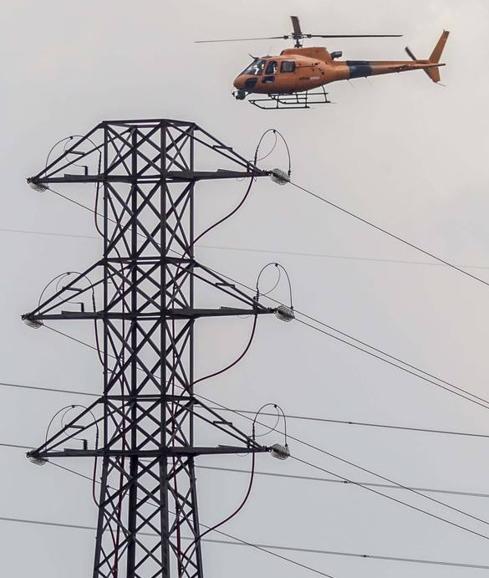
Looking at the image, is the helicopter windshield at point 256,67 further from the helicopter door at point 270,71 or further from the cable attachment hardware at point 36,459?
the cable attachment hardware at point 36,459

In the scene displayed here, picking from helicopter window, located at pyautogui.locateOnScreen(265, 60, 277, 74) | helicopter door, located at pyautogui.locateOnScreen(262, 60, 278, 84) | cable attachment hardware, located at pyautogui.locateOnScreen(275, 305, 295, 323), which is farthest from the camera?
helicopter window, located at pyautogui.locateOnScreen(265, 60, 277, 74)

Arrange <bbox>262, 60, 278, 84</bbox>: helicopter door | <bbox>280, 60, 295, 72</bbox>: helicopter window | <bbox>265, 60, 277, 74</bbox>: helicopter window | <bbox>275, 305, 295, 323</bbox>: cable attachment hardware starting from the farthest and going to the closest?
<bbox>265, 60, 277, 74</bbox>: helicopter window → <bbox>280, 60, 295, 72</bbox>: helicopter window → <bbox>262, 60, 278, 84</bbox>: helicopter door → <bbox>275, 305, 295, 323</bbox>: cable attachment hardware

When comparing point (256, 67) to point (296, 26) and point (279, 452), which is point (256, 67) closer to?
point (296, 26)

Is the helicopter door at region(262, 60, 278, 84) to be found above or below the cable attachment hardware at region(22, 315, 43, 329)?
above

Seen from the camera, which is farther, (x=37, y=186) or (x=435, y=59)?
(x=435, y=59)

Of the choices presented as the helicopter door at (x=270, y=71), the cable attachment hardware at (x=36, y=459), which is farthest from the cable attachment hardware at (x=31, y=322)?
the helicopter door at (x=270, y=71)

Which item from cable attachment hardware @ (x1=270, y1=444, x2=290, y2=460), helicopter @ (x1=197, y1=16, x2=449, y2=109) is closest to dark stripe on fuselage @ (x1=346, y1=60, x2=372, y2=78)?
helicopter @ (x1=197, y1=16, x2=449, y2=109)

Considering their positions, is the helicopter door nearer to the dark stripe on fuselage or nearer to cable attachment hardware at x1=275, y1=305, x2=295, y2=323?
the dark stripe on fuselage

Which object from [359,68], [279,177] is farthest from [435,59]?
[279,177]
